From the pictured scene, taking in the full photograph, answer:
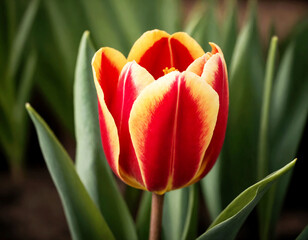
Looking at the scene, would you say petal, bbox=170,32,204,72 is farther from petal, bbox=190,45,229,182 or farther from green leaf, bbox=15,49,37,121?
green leaf, bbox=15,49,37,121

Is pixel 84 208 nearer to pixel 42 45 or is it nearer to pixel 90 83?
pixel 90 83

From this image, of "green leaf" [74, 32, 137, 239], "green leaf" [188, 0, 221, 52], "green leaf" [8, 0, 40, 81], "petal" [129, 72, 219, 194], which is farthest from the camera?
"green leaf" [8, 0, 40, 81]

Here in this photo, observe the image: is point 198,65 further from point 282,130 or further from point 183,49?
point 282,130

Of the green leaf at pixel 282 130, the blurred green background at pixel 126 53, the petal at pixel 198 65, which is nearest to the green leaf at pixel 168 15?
the blurred green background at pixel 126 53

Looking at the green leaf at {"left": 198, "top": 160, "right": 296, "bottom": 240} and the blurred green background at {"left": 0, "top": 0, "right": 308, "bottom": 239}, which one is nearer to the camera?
the green leaf at {"left": 198, "top": 160, "right": 296, "bottom": 240}

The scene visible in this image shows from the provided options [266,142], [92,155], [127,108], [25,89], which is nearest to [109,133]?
[127,108]

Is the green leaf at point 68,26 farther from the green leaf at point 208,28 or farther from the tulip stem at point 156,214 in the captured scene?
the tulip stem at point 156,214

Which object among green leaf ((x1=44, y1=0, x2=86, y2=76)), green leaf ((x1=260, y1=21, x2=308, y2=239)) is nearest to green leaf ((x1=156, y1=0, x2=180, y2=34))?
green leaf ((x1=44, y1=0, x2=86, y2=76))
